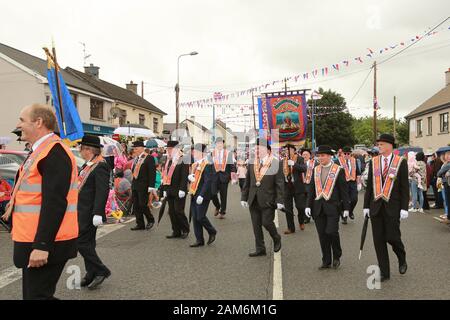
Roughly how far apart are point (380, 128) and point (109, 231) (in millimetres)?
94354

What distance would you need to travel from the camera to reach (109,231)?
31.7ft

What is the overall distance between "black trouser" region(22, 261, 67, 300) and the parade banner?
1322cm

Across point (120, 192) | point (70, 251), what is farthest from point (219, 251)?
point (120, 192)

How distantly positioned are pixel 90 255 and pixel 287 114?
1179 cm

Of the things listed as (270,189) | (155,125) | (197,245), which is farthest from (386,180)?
(155,125)

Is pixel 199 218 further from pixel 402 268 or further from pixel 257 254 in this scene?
pixel 402 268

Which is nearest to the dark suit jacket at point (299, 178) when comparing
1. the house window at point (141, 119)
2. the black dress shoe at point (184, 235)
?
the black dress shoe at point (184, 235)

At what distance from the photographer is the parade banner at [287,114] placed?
52.5ft

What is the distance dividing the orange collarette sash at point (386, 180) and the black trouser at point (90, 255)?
3.65 meters

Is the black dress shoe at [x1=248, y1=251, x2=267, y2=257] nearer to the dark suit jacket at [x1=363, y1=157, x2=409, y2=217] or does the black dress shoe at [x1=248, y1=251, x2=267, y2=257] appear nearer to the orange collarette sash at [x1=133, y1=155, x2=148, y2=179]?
the dark suit jacket at [x1=363, y1=157, x2=409, y2=217]

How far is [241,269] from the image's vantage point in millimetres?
6320

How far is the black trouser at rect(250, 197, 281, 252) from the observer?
7.17 m

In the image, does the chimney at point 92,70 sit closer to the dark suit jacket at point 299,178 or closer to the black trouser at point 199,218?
the dark suit jacket at point 299,178

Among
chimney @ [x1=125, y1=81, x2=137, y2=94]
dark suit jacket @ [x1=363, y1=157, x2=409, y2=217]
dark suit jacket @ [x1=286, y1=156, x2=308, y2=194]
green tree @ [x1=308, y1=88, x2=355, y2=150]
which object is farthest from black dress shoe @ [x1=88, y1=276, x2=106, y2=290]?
green tree @ [x1=308, y1=88, x2=355, y2=150]
